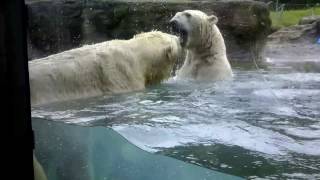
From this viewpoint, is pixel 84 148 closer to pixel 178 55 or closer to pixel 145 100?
pixel 145 100

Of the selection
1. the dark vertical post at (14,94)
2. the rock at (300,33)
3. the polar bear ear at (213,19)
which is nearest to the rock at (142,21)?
the rock at (300,33)

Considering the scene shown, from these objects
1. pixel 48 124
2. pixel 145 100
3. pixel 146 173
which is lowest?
pixel 145 100

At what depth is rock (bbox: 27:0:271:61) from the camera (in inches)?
281

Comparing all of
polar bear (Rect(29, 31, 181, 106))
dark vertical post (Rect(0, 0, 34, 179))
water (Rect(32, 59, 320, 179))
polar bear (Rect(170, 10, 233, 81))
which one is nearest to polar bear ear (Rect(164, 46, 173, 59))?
polar bear (Rect(29, 31, 181, 106))

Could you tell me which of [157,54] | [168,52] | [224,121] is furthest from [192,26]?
[224,121]

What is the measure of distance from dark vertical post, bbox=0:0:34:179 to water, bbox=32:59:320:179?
23.5 inches

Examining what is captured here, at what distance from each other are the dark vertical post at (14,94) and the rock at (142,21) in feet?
18.5

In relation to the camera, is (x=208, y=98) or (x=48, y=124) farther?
(x=208, y=98)

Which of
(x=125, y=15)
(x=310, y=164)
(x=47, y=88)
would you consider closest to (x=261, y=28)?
(x=125, y=15)

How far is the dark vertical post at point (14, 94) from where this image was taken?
3.66ft

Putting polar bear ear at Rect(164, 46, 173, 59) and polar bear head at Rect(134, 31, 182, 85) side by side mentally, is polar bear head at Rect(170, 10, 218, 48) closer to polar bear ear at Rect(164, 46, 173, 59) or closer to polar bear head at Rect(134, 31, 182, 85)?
polar bear head at Rect(134, 31, 182, 85)

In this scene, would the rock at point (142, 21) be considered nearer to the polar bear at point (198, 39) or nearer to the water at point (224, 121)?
the polar bear at point (198, 39)

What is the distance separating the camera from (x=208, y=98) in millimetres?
4785

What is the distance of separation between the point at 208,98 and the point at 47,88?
140 cm
